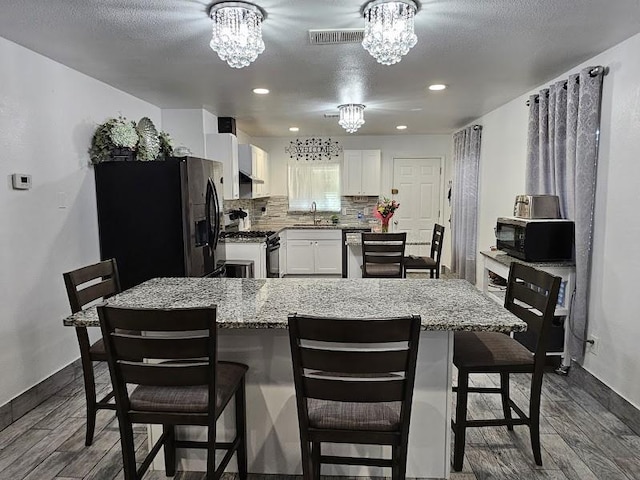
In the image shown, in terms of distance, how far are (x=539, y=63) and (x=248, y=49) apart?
2.23m

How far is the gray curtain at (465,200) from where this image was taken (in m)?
5.70

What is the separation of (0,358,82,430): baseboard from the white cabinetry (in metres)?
3.85

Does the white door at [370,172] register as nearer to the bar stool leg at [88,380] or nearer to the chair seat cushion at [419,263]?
the chair seat cushion at [419,263]

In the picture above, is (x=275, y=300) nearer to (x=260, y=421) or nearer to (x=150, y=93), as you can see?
(x=260, y=421)

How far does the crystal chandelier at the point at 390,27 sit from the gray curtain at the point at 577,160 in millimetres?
1624

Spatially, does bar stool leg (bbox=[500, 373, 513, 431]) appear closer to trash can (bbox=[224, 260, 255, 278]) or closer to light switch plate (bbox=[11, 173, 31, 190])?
trash can (bbox=[224, 260, 255, 278])

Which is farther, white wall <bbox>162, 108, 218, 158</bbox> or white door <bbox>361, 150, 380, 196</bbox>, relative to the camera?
white door <bbox>361, 150, 380, 196</bbox>

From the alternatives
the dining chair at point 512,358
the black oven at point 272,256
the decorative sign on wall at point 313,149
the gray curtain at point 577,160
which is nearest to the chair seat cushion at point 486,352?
the dining chair at point 512,358

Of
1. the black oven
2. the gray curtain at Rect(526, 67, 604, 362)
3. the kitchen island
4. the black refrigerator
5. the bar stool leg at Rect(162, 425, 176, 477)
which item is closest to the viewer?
the kitchen island

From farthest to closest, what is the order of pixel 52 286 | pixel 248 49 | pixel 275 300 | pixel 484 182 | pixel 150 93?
pixel 484 182
pixel 150 93
pixel 52 286
pixel 248 49
pixel 275 300

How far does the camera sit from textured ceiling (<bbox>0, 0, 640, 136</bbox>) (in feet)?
7.34

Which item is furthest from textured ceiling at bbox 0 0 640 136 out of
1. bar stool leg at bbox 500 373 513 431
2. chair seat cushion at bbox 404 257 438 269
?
bar stool leg at bbox 500 373 513 431

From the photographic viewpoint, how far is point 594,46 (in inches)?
112

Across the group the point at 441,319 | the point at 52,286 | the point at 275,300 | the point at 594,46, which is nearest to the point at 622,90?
the point at 594,46
